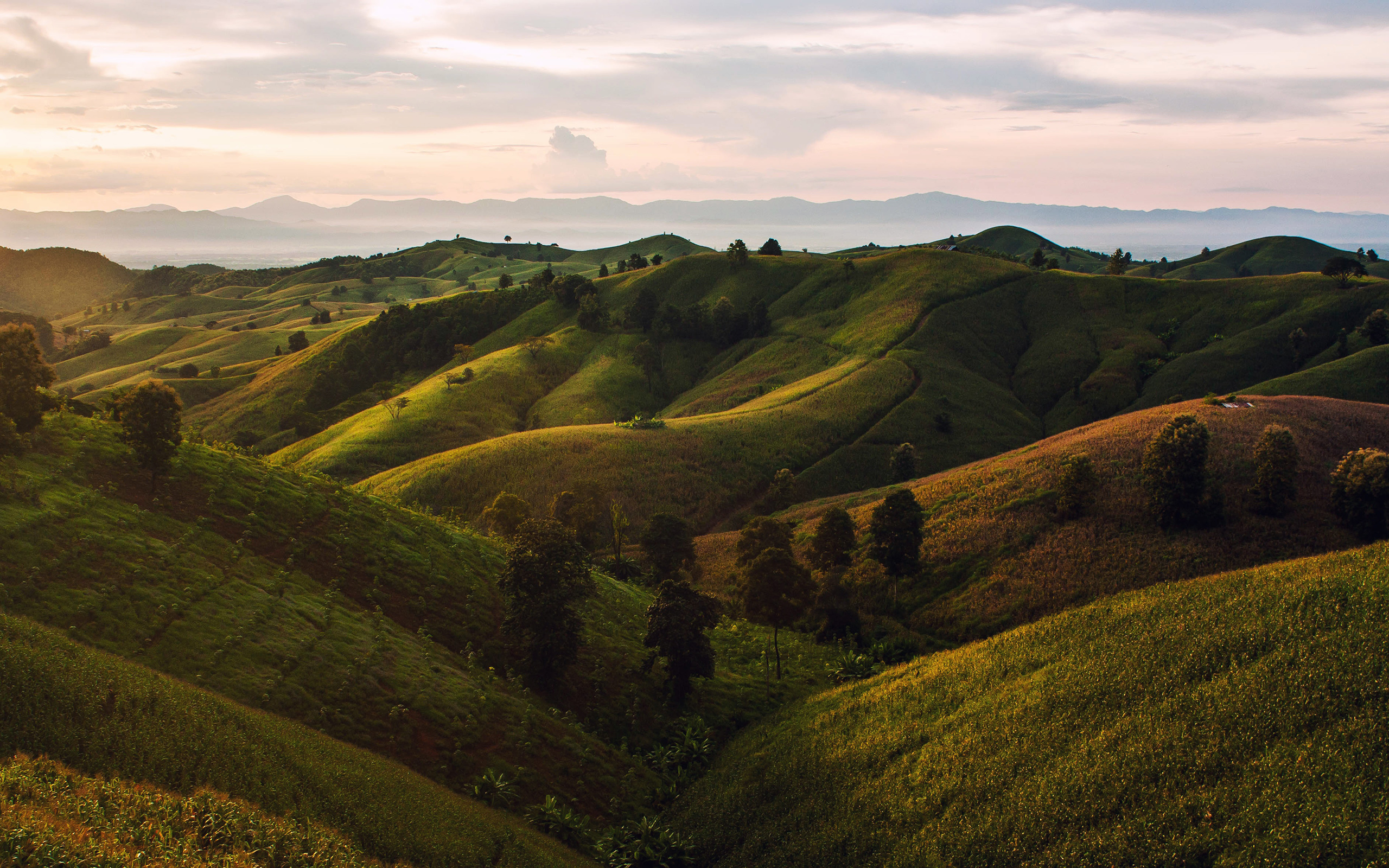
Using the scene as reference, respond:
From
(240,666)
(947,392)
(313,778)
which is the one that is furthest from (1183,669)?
(947,392)

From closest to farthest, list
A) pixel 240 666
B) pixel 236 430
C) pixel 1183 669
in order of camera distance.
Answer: pixel 1183 669 < pixel 240 666 < pixel 236 430

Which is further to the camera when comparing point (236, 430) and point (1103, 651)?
point (236, 430)

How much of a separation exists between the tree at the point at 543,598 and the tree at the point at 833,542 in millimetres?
20975

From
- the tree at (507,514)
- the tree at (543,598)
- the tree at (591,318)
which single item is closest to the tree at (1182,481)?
the tree at (543,598)

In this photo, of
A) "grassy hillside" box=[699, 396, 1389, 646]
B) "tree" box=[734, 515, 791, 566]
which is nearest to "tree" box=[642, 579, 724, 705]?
"tree" box=[734, 515, 791, 566]

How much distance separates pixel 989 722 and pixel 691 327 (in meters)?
123

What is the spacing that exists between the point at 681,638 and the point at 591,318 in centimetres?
12008

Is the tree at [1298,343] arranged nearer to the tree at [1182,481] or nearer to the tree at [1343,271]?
the tree at [1343,271]

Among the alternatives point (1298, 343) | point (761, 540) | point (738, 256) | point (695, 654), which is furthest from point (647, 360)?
point (1298, 343)

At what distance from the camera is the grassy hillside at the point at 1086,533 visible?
135ft

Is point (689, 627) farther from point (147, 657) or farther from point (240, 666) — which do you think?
point (147, 657)

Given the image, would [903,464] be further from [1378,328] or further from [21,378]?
[1378,328]

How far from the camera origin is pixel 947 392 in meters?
105

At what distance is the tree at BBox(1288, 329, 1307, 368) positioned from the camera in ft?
347
